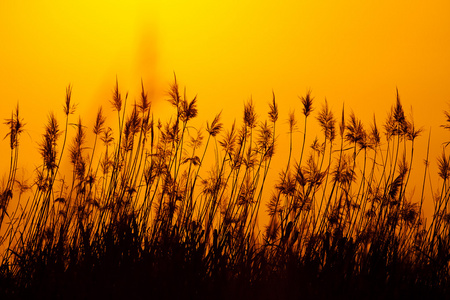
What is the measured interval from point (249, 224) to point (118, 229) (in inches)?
29.8

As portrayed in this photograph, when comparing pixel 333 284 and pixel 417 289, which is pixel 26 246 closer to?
pixel 333 284

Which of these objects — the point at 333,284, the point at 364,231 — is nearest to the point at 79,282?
the point at 333,284

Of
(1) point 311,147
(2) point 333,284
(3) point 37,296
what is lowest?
(3) point 37,296

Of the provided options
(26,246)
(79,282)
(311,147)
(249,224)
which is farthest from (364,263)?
(26,246)

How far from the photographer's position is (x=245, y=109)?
12.0 feet

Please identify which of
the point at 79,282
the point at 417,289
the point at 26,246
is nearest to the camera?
the point at 79,282

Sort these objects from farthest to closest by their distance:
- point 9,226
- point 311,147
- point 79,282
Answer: point 311,147 → point 9,226 → point 79,282

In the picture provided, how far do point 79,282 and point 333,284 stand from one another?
1060 mm

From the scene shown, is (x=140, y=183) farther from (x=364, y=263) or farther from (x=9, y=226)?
(x=364, y=263)

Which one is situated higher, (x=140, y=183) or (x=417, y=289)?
(x=140, y=183)

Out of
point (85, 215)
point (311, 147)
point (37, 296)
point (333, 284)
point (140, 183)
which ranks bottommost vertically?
point (37, 296)

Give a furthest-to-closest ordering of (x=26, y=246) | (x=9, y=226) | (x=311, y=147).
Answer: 1. (x=311, y=147)
2. (x=9, y=226)
3. (x=26, y=246)

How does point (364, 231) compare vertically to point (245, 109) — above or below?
below

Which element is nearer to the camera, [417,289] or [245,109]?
[417,289]
